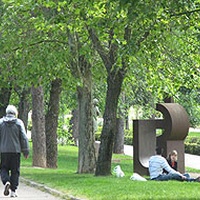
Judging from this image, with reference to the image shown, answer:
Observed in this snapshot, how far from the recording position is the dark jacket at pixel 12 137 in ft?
48.1

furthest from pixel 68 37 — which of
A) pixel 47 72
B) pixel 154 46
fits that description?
pixel 154 46

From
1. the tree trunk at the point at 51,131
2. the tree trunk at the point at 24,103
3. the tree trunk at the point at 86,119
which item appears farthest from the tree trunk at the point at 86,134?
the tree trunk at the point at 24,103

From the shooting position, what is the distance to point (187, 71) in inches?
890

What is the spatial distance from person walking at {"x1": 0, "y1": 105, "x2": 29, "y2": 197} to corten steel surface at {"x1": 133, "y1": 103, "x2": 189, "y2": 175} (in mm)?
8932

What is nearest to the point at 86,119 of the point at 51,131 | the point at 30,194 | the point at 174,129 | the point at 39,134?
the point at 174,129

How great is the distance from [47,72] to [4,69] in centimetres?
207

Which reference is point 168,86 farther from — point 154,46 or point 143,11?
point 143,11

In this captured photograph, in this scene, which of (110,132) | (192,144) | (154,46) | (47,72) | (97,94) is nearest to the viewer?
(154,46)

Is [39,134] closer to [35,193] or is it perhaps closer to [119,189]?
[35,193]

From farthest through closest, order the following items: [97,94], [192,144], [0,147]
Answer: [192,144]
[97,94]
[0,147]

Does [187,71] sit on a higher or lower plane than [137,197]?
higher

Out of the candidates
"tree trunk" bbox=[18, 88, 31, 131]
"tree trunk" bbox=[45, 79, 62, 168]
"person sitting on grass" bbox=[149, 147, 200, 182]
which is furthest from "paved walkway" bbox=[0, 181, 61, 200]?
"tree trunk" bbox=[18, 88, 31, 131]

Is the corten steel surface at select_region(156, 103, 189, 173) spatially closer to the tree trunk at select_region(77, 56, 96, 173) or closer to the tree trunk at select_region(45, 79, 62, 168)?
the tree trunk at select_region(77, 56, 96, 173)

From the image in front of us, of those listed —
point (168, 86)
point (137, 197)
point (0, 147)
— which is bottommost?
point (137, 197)
